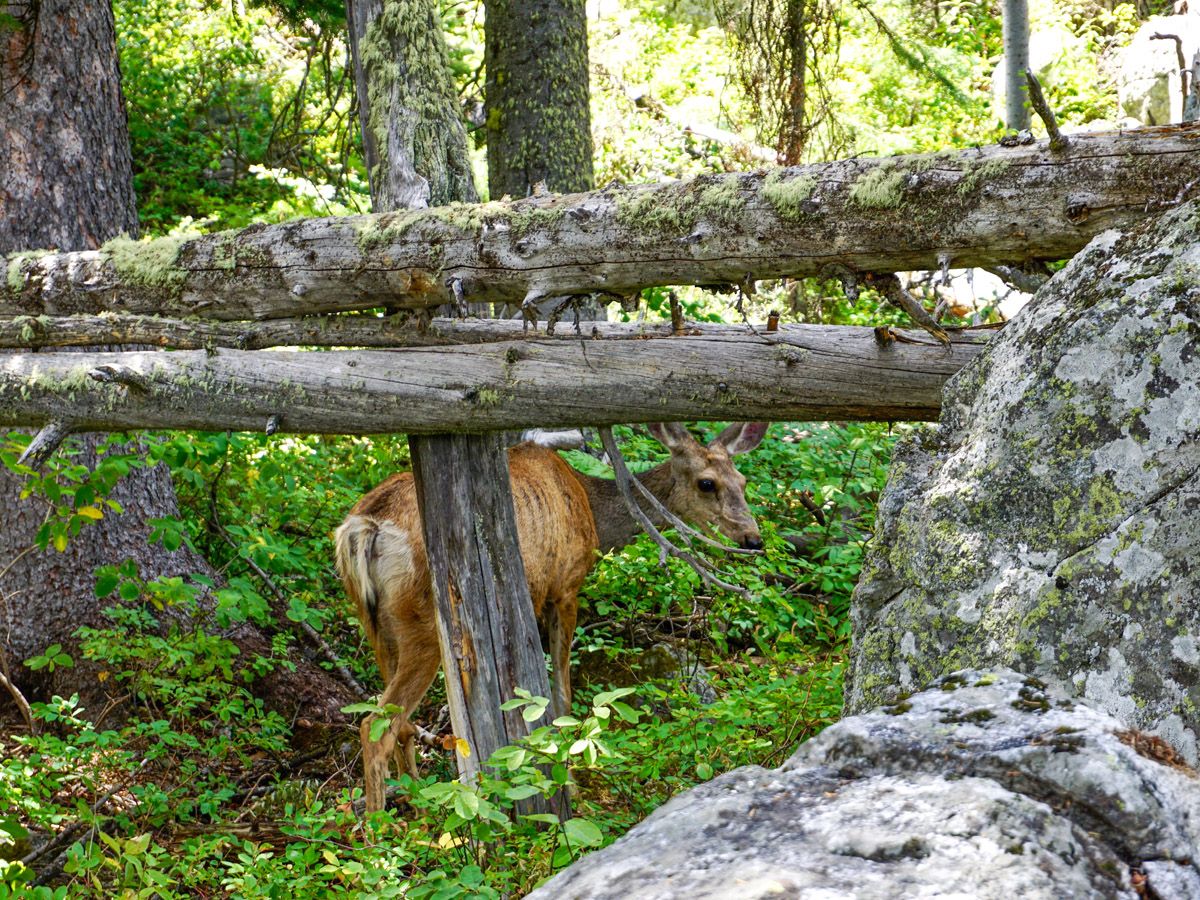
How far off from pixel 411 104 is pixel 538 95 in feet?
9.57

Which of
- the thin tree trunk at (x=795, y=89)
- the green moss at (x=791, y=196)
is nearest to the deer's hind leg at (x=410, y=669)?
the green moss at (x=791, y=196)

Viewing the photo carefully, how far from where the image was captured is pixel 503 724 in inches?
220

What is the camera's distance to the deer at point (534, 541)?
664 centimetres

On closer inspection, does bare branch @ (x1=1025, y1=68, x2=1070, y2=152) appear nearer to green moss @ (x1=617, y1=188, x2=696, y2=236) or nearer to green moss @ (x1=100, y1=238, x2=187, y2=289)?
green moss @ (x1=617, y1=188, x2=696, y2=236)

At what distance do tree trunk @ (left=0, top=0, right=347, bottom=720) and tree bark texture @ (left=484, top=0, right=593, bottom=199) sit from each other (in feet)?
8.40

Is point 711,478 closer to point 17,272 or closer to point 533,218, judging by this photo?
point 533,218

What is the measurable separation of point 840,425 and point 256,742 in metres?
5.54

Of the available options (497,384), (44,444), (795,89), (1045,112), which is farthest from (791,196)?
(795,89)

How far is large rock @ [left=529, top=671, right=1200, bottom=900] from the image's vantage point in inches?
75.3

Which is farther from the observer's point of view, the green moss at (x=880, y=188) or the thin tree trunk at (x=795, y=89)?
the thin tree trunk at (x=795, y=89)

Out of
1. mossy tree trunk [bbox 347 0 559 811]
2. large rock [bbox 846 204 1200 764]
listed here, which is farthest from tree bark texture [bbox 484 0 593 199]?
large rock [bbox 846 204 1200 764]

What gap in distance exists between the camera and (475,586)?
550 cm

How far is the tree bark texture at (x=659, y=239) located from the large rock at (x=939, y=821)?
6.12 feet

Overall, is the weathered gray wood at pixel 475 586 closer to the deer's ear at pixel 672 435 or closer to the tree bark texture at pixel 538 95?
the deer's ear at pixel 672 435
